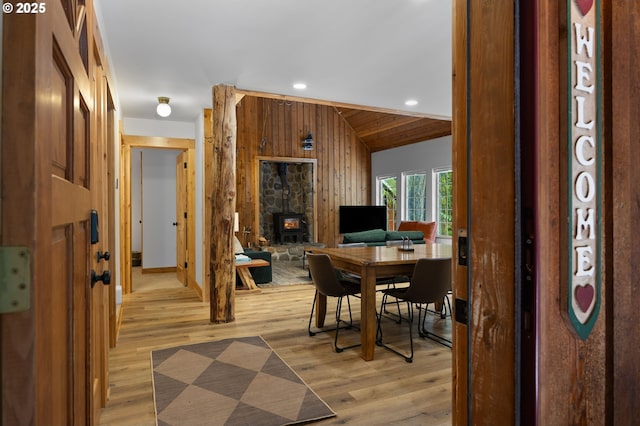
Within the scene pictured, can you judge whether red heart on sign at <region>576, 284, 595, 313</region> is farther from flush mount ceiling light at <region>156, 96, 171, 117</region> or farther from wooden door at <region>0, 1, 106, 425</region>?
flush mount ceiling light at <region>156, 96, 171, 117</region>

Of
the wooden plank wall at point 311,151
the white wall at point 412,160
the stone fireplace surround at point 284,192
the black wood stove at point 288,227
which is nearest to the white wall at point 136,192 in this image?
the wooden plank wall at point 311,151

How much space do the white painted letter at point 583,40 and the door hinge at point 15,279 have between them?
115cm

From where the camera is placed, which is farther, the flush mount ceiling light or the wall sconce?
the wall sconce

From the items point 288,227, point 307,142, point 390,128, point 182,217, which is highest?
point 390,128

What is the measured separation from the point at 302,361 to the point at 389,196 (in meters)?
7.15

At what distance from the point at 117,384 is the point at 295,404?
3.99ft

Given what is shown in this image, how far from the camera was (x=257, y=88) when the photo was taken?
13.6 ft

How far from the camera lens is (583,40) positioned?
2.94 feet

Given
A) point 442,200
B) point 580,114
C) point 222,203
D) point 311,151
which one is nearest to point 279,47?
point 222,203

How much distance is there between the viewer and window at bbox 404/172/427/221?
28.1ft

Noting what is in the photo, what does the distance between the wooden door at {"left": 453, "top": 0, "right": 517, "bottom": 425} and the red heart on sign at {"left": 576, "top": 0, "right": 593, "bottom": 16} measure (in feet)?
0.54

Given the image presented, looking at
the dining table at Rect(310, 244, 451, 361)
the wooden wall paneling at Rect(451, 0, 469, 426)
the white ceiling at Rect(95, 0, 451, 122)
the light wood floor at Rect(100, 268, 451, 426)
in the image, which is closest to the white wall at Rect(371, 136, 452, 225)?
the white ceiling at Rect(95, 0, 451, 122)

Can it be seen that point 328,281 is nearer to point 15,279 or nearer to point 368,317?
point 368,317

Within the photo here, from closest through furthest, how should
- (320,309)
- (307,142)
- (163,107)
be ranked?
1. (320,309)
2. (163,107)
3. (307,142)
